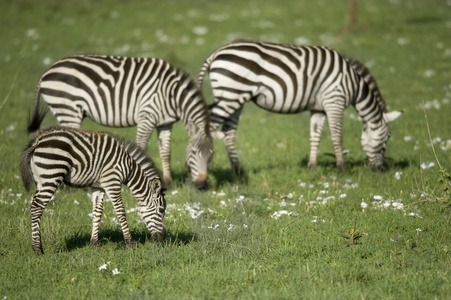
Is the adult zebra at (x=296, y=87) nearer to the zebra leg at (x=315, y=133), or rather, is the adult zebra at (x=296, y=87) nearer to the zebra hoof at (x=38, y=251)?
the zebra leg at (x=315, y=133)

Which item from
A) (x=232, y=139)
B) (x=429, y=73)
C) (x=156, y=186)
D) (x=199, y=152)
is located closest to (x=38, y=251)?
(x=156, y=186)

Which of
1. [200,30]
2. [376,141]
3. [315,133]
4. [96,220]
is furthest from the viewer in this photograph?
[200,30]

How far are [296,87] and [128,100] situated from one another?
3578 millimetres

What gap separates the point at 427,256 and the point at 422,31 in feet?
76.7

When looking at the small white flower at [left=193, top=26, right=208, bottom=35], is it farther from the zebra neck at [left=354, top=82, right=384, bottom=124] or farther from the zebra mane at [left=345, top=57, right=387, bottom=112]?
the zebra neck at [left=354, top=82, right=384, bottom=124]

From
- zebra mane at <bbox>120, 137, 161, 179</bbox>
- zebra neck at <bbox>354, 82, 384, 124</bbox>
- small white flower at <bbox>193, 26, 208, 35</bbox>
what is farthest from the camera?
small white flower at <bbox>193, 26, 208, 35</bbox>

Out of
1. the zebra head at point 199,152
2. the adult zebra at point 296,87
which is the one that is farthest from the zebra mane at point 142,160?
the adult zebra at point 296,87

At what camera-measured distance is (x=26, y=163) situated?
7.40 metres

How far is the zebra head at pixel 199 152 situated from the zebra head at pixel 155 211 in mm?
2893

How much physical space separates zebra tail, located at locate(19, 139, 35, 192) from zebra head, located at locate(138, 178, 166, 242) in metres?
1.60

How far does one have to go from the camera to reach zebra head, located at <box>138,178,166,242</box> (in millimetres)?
7863

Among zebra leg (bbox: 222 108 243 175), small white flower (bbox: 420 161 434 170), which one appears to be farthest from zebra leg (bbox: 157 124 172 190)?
small white flower (bbox: 420 161 434 170)

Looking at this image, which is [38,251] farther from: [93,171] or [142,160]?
[142,160]

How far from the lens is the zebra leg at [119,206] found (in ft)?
25.0
